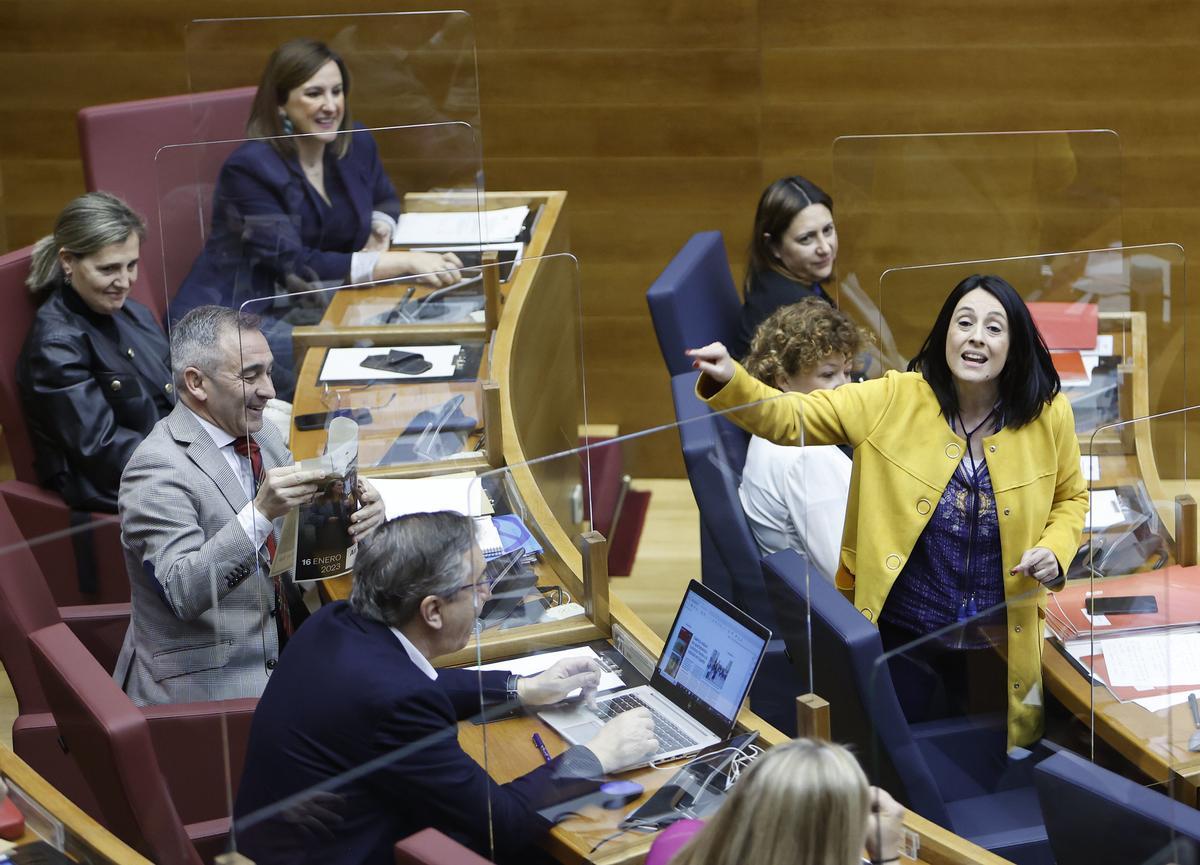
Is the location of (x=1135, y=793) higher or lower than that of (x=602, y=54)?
lower

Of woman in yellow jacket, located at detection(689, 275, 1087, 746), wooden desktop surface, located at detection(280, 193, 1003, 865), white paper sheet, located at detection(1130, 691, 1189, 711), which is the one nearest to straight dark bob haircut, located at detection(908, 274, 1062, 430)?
woman in yellow jacket, located at detection(689, 275, 1087, 746)

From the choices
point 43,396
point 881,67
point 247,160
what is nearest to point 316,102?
point 247,160

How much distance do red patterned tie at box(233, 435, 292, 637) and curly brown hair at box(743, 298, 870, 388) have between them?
1.05 meters

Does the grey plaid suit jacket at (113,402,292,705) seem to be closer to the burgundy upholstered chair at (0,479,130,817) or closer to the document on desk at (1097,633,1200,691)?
the burgundy upholstered chair at (0,479,130,817)

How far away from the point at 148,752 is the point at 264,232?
5.37 feet

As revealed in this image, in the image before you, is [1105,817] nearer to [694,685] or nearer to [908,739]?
[908,739]

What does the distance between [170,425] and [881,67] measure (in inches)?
121

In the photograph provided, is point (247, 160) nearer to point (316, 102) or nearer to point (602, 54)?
point (316, 102)

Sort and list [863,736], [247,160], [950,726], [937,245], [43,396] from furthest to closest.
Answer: [937,245], [247,160], [43,396], [950,726], [863,736]

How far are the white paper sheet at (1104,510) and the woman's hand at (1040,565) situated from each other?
3.6 inches

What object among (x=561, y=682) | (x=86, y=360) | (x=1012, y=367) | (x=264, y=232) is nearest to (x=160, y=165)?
(x=264, y=232)

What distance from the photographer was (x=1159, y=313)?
3.61 metres

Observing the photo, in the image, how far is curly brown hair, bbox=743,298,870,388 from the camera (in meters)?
3.03

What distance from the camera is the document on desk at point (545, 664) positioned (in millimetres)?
2434
